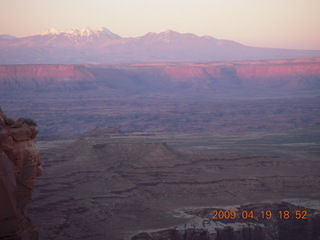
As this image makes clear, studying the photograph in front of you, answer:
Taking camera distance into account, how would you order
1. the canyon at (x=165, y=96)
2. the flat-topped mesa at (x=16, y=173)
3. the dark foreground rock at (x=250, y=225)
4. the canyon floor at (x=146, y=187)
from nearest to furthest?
the flat-topped mesa at (x=16, y=173) < the dark foreground rock at (x=250, y=225) < the canyon floor at (x=146, y=187) < the canyon at (x=165, y=96)

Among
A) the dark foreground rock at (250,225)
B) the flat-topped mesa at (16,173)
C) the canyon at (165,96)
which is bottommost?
the canyon at (165,96)

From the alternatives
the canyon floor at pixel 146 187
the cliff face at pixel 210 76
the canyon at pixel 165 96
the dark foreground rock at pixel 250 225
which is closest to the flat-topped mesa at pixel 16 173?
the canyon floor at pixel 146 187

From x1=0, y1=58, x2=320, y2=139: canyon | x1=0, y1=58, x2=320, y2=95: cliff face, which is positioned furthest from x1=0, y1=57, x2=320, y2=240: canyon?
x1=0, y1=58, x2=320, y2=95: cliff face

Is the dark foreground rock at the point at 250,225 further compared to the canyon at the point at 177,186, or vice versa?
the canyon at the point at 177,186

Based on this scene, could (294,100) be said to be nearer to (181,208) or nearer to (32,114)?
(32,114)

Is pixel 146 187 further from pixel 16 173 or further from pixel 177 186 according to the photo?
pixel 16 173

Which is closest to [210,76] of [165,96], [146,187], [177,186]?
[165,96]

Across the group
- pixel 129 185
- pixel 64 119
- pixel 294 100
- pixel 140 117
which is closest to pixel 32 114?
pixel 64 119

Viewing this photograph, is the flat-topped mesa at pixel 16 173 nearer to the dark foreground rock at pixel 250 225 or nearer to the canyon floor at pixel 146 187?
the canyon floor at pixel 146 187
